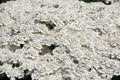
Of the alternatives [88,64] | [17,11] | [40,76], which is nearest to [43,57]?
[40,76]

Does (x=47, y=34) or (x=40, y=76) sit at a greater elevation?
(x=47, y=34)

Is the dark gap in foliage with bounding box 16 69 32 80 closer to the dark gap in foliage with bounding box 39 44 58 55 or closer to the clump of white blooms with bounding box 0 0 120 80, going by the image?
the clump of white blooms with bounding box 0 0 120 80

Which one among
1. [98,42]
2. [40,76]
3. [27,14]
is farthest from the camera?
[27,14]

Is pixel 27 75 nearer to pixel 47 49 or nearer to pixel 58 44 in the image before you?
pixel 47 49

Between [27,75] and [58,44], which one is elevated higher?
[58,44]

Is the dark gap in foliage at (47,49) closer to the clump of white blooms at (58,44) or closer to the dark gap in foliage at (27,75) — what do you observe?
the clump of white blooms at (58,44)

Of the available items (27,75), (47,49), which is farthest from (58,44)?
(27,75)

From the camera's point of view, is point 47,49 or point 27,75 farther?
point 47,49

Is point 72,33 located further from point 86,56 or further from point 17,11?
point 17,11
